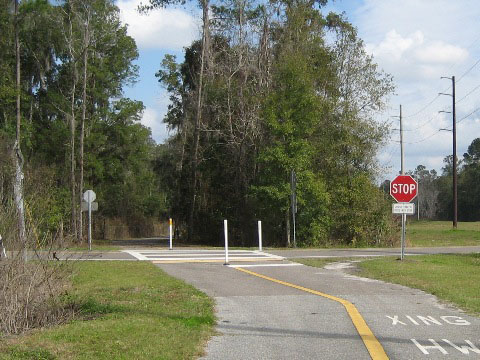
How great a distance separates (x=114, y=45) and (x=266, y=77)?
1829 cm

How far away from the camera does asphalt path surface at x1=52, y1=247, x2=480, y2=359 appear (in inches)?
273

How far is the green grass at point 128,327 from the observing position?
6.53 metres

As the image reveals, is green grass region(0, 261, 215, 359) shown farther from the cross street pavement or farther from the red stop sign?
the red stop sign

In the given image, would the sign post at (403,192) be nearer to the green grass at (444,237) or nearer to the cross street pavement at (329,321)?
the cross street pavement at (329,321)

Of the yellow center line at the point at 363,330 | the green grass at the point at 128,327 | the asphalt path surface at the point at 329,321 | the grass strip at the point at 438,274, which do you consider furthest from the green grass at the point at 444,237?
the green grass at the point at 128,327

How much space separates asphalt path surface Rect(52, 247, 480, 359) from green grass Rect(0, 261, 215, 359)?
1.18 feet

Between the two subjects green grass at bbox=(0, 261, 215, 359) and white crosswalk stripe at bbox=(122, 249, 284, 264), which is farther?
white crosswalk stripe at bbox=(122, 249, 284, 264)

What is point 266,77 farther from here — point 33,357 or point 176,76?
point 33,357

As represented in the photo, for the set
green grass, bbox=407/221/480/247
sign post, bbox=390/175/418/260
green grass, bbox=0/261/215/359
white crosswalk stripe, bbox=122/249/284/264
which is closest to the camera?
green grass, bbox=0/261/215/359

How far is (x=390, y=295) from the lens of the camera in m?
11.1

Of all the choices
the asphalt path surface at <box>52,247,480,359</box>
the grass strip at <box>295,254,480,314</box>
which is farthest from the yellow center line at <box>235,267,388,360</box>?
the grass strip at <box>295,254,480,314</box>

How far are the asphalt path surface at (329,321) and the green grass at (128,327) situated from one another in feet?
1.18

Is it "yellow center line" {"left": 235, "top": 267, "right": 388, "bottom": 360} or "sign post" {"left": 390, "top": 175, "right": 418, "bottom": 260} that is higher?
"sign post" {"left": 390, "top": 175, "right": 418, "bottom": 260}

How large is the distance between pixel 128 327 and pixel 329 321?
9.68 feet
